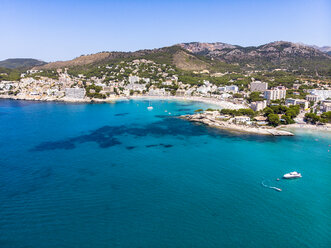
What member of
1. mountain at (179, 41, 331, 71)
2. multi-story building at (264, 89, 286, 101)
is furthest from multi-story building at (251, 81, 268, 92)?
mountain at (179, 41, 331, 71)

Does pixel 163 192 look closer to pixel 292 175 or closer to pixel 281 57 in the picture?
pixel 292 175

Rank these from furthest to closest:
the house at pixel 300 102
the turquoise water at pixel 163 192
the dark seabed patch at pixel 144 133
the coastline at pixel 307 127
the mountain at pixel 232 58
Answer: the mountain at pixel 232 58, the house at pixel 300 102, the coastline at pixel 307 127, the dark seabed patch at pixel 144 133, the turquoise water at pixel 163 192

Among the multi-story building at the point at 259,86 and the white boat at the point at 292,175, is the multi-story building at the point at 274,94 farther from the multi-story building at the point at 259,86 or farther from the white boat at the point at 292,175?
the white boat at the point at 292,175

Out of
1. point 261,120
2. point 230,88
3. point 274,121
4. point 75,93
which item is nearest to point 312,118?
point 274,121

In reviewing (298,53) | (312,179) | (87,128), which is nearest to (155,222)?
(312,179)

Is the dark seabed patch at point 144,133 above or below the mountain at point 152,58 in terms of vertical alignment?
below

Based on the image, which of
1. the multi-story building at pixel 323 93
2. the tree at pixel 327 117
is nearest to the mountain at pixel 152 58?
the multi-story building at pixel 323 93

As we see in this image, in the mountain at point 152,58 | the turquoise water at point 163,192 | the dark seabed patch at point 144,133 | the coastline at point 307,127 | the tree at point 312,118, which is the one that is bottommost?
the turquoise water at point 163,192

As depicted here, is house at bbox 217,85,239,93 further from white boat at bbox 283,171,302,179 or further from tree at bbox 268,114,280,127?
Answer: white boat at bbox 283,171,302,179
